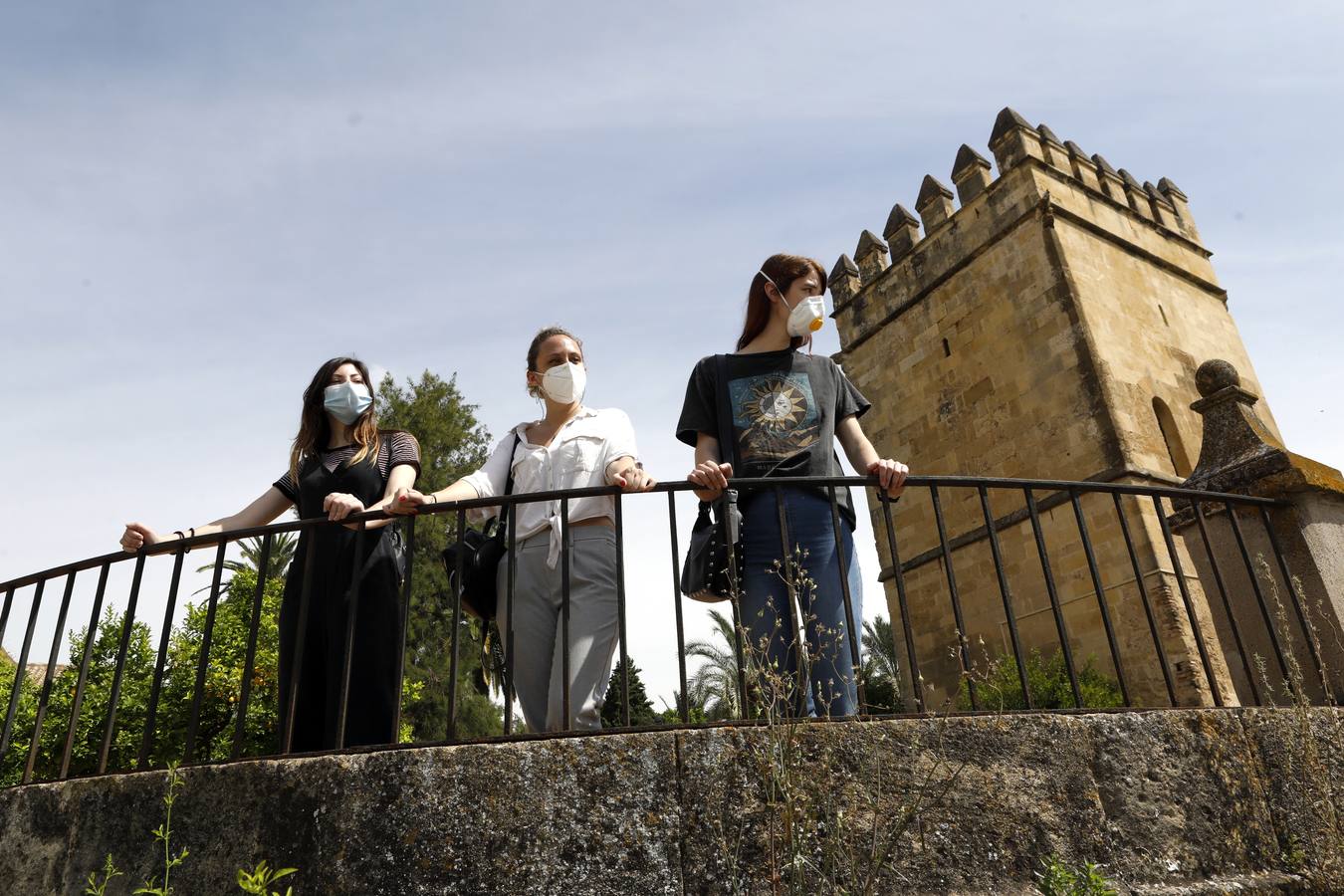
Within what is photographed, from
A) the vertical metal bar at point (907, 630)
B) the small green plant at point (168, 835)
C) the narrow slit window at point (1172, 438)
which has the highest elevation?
the narrow slit window at point (1172, 438)

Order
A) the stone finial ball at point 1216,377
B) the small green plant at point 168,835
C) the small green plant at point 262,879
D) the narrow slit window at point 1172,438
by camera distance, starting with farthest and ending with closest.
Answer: the narrow slit window at point 1172,438 → the stone finial ball at point 1216,377 → the small green plant at point 168,835 → the small green plant at point 262,879

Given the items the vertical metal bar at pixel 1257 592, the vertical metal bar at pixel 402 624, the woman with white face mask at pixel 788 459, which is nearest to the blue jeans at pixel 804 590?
the woman with white face mask at pixel 788 459

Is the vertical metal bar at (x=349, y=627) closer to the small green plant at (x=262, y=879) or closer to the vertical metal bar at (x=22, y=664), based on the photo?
the small green plant at (x=262, y=879)

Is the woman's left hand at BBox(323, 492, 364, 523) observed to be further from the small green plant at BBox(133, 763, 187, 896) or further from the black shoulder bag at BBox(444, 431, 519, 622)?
the small green plant at BBox(133, 763, 187, 896)

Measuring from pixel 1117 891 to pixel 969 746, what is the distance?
521 mm

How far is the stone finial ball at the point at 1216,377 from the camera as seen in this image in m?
4.43

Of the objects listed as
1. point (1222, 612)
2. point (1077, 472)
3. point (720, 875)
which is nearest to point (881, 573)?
point (1077, 472)

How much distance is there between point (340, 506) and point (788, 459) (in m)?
1.53

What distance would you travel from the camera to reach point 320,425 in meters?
3.48

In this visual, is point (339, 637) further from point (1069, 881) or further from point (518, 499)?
point (1069, 881)

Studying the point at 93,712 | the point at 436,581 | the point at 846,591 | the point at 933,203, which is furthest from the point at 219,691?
the point at 933,203

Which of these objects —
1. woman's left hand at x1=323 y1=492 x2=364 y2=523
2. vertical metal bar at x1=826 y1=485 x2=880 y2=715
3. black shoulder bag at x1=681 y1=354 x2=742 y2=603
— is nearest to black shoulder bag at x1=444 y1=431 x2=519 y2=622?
woman's left hand at x1=323 y1=492 x2=364 y2=523

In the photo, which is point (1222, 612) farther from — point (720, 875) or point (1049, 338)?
point (1049, 338)

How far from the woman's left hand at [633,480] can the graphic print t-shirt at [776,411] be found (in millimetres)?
413
